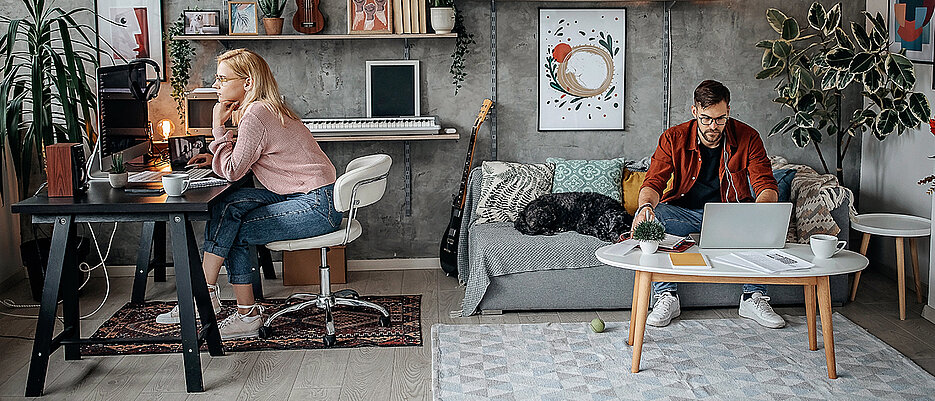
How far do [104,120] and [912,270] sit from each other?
3903 millimetres

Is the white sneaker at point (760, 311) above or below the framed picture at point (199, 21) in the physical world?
below

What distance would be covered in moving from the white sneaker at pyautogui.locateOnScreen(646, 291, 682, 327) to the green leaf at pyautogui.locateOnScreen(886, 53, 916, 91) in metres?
1.48

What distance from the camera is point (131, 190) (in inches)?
127

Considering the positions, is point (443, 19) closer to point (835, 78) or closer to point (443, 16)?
point (443, 16)

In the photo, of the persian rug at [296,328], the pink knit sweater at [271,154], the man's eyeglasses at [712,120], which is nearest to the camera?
the pink knit sweater at [271,154]

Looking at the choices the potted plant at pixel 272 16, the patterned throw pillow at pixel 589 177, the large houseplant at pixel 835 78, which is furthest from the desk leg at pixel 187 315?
the large houseplant at pixel 835 78

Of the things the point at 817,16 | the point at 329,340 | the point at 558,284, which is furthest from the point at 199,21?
the point at 817,16

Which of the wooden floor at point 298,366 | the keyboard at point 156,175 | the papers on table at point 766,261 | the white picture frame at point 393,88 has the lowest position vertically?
the wooden floor at point 298,366

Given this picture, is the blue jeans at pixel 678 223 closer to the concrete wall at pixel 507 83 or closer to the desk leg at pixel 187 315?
the concrete wall at pixel 507 83

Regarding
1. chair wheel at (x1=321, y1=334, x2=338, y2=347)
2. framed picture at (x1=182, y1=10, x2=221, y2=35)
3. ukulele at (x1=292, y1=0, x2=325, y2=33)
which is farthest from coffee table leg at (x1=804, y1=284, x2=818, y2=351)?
framed picture at (x1=182, y1=10, x2=221, y2=35)

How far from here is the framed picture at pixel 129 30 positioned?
4641 millimetres

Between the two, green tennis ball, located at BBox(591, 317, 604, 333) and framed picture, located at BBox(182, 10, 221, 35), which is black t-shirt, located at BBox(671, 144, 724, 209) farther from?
framed picture, located at BBox(182, 10, 221, 35)

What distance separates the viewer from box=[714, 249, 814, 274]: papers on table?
9.83 ft

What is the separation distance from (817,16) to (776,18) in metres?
0.20
